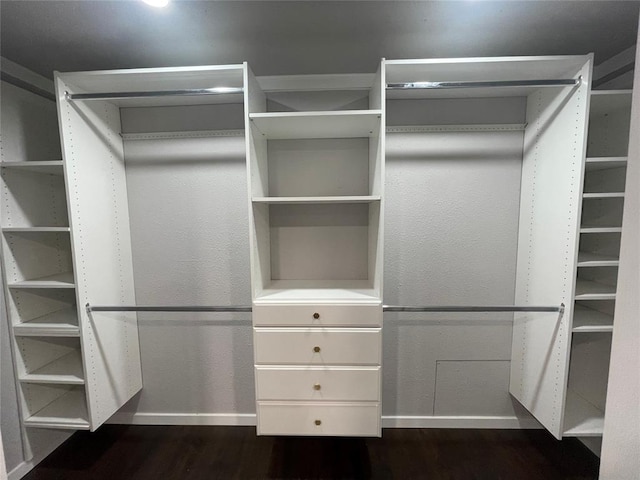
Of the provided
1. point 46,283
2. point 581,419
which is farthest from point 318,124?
point 581,419

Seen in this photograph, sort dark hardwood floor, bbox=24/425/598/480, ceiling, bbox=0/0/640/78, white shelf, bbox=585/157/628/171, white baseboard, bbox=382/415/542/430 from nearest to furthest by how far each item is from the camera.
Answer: ceiling, bbox=0/0/640/78
white shelf, bbox=585/157/628/171
dark hardwood floor, bbox=24/425/598/480
white baseboard, bbox=382/415/542/430

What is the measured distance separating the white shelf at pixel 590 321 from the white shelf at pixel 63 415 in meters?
2.74

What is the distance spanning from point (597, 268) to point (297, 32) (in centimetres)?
212

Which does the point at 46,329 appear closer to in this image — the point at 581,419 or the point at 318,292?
the point at 318,292

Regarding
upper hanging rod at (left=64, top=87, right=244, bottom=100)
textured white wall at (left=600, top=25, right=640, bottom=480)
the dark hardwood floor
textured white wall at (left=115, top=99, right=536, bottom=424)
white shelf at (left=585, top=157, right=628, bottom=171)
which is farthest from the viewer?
textured white wall at (left=115, top=99, right=536, bottom=424)

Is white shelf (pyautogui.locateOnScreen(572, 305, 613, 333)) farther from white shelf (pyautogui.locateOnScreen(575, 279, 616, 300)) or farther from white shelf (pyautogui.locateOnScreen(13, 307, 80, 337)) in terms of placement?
white shelf (pyautogui.locateOnScreen(13, 307, 80, 337))

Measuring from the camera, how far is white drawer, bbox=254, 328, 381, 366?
4.56ft

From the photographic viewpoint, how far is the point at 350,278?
1.82m

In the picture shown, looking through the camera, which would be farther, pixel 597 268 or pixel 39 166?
pixel 597 268

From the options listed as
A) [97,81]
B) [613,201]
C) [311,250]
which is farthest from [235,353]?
[613,201]

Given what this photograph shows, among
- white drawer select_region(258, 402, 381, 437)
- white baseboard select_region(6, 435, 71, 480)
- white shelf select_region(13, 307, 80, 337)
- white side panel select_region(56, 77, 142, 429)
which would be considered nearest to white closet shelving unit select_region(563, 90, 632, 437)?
white drawer select_region(258, 402, 381, 437)

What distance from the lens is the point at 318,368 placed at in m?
1.41

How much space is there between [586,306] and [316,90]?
7.07ft

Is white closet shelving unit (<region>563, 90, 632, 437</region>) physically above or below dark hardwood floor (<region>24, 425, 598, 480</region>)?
above
